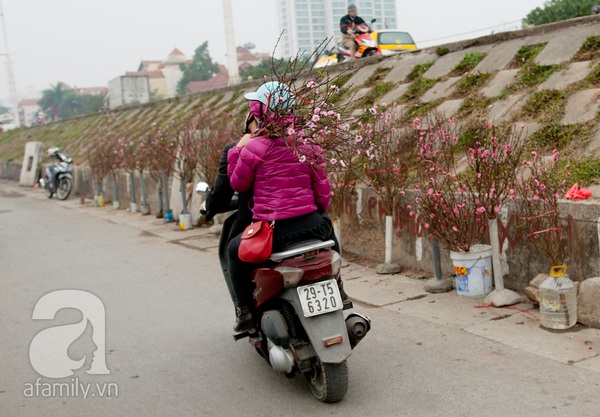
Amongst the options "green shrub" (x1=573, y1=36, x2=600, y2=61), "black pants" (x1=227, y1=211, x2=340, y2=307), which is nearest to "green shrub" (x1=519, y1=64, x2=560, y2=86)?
"green shrub" (x1=573, y1=36, x2=600, y2=61)

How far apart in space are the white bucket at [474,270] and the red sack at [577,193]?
2.92 feet

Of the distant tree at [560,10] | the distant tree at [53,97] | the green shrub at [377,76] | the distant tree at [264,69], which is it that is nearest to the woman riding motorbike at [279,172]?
the distant tree at [264,69]

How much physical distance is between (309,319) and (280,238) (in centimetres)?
58

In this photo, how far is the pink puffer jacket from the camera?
15.0 feet

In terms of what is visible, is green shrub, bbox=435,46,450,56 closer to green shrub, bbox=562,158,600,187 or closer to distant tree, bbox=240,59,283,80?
distant tree, bbox=240,59,283,80

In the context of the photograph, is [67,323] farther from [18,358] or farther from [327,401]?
[327,401]

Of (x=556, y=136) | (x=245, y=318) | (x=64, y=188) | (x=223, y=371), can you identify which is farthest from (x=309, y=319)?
(x=64, y=188)

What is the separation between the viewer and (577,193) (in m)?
5.88

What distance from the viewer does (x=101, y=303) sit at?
7.29 meters

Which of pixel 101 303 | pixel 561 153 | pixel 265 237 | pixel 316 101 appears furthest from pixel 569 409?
pixel 101 303

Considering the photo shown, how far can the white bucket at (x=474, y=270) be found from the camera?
6391 mm

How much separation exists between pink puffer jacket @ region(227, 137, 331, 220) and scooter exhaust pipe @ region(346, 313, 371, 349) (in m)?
0.77

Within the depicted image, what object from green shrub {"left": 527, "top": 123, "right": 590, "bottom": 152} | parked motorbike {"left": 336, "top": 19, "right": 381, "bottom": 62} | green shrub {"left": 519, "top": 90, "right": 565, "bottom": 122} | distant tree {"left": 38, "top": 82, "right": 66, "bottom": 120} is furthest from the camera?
distant tree {"left": 38, "top": 82, "right": 66, "bottom": 120}

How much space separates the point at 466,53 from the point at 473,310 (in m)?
5.62
